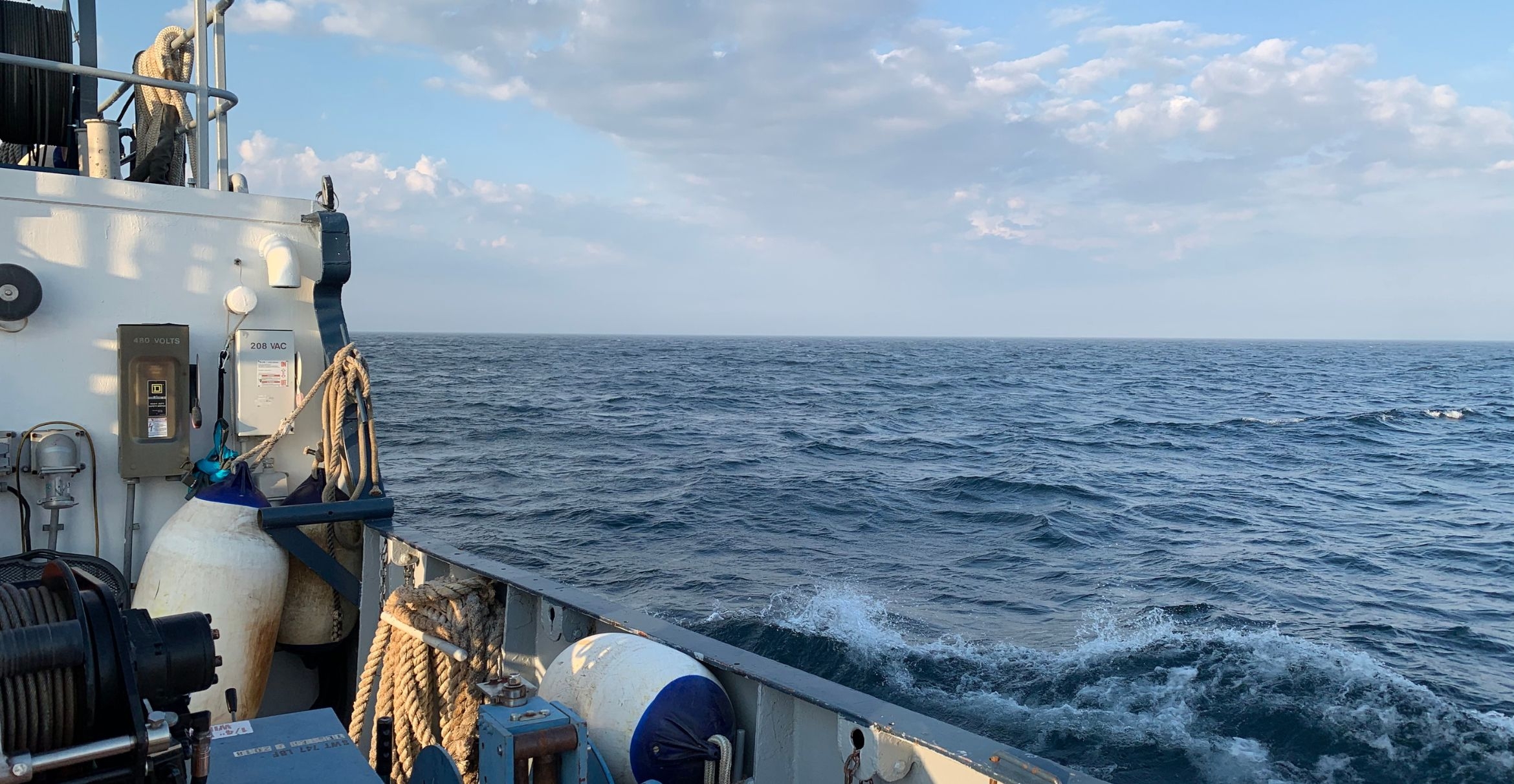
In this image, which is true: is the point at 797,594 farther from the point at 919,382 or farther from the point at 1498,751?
the point at 919,382

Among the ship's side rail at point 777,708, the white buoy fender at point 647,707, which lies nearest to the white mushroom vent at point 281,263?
the ship's side rail at point 777,708

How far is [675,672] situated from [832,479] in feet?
53.7

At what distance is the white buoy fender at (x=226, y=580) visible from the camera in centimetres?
441

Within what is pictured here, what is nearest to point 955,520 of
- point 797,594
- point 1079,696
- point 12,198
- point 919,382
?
point 797,594

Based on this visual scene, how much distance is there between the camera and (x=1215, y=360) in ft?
302

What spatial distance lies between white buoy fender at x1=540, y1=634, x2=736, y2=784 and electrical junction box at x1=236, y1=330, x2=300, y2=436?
2509mm

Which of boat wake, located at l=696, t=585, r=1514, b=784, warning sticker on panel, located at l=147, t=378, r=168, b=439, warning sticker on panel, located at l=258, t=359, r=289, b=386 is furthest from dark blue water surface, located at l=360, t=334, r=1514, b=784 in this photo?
warning sticker on panel, located at l=147, t=378, r=168, b=439

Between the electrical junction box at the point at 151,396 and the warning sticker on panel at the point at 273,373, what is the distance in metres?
0.32

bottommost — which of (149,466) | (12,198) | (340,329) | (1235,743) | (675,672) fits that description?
(1235,743)

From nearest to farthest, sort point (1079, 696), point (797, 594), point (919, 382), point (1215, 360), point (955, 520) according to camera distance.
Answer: point (1079, 696) < point (797, 594) < point (955, 520) < point (919, 382) < point (1215, 360)

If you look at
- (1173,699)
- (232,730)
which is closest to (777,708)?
(232,730)

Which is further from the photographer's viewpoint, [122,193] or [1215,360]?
[1215,360]

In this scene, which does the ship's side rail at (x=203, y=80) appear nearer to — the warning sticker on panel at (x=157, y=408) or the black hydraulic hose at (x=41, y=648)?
the warning sticker on panel at (x=157, y=408)

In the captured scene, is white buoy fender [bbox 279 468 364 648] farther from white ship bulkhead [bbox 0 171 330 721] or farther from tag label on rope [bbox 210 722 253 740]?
tag label on rope [bbox 210 722 253 740]
